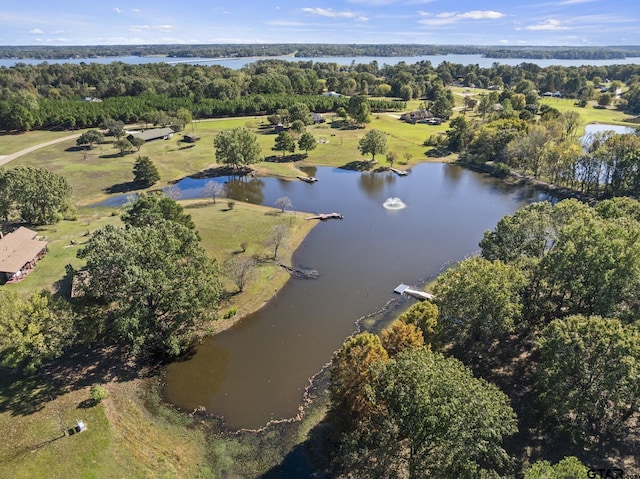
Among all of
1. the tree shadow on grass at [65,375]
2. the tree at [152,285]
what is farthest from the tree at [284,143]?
the tree shadow on grass at [65,375]

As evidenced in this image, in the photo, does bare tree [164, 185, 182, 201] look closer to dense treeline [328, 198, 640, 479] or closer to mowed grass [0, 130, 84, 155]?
dense treeline [328, 198, 640, 479]

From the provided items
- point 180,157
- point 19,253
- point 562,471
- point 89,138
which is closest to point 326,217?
point 19,253

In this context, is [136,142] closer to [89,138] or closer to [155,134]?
[89,138]

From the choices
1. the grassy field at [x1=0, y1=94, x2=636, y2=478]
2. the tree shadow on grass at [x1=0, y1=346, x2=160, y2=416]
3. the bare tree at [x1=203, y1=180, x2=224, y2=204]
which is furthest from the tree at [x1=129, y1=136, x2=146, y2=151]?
the tree shadow on grass at [x1=0, y1=346, x2=160, y2=416]

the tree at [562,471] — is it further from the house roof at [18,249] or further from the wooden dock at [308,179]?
the wooden dock at [308,179]

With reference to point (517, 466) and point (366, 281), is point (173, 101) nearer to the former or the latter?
point (366, 281)

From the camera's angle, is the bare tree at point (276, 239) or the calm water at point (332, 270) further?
the bare tree at point (276, 239)
